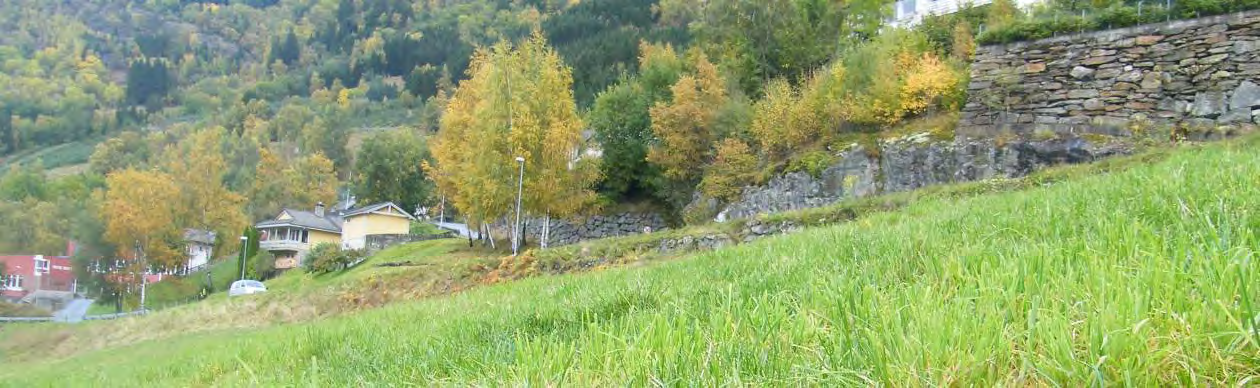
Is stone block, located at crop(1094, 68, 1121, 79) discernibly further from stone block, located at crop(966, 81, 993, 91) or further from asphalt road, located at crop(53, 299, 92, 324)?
asphalt road, located at crop(53, 299, 92, 324)

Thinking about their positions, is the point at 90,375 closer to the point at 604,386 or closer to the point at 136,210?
the point at 604,386

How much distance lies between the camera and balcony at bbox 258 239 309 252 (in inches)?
2581

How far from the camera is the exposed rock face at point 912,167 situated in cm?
1720

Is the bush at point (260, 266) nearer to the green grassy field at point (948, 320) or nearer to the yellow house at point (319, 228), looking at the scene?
the yellow house at point (319, 228)

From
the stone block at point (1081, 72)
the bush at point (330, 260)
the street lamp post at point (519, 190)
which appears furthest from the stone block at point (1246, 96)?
the bush at point (330, 260)

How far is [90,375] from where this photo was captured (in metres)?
11.2

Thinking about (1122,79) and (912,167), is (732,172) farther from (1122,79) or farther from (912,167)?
(1122,79)

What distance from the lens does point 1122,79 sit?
57.5 feet

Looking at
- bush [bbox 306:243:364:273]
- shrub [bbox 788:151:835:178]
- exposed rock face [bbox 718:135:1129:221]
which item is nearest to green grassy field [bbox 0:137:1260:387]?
exposed rock face [bbox 718:135:1129:221]

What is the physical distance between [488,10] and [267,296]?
157038 mm

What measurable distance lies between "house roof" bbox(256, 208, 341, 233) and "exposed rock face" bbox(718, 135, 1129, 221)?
54.3 metres

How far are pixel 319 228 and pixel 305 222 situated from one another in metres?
1.36

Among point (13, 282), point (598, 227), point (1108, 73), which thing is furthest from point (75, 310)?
point (1108, 73)

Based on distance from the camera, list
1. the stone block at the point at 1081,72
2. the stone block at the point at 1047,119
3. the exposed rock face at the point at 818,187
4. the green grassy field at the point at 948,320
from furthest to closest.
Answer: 1. the exposed rock face at the point at 818,187
2. the stone block at the point at 1047,119
3. the stone block at the point at 1081,72
4. the green grassy field at the point at 948,320
